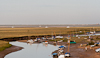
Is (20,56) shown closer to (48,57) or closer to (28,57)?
(28,57)

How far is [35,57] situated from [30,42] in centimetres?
3239

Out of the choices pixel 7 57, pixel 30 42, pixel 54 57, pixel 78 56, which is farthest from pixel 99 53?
pixel 30 42

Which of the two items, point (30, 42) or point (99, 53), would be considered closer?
point (99, 53)

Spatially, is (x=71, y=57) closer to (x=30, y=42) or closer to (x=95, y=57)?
(x=95, y=57)

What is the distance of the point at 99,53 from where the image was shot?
4553 centimetres

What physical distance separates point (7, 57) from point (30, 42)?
31.4 metres

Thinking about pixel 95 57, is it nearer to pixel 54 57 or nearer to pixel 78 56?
pixel 78 56

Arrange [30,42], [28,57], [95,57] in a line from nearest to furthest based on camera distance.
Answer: [95,57]
[28,57]
[30,42]

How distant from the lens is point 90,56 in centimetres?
4241

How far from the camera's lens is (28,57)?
43438 mm

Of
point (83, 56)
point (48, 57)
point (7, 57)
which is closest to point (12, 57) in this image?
point (7, 57)

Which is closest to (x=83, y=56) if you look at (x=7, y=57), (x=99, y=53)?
(x=99, y=53)

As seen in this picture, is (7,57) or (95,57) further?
(7,57)

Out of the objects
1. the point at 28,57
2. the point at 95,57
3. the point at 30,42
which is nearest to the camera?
the point at 95,57
